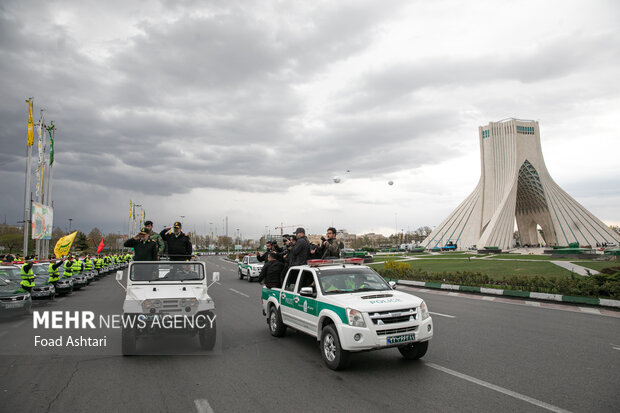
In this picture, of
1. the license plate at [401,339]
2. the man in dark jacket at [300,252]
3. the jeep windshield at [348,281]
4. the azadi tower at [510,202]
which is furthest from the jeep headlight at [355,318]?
the azadi tower at [510,202]

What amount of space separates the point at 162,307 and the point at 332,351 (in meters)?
3.09

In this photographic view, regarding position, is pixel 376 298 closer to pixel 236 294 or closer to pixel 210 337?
pixel 210 337

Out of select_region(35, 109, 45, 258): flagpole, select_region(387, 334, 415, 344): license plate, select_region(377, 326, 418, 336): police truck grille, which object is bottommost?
select_region(387, 334, 415, 344): license plate

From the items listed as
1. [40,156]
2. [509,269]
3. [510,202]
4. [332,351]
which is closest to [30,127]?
[40,156]

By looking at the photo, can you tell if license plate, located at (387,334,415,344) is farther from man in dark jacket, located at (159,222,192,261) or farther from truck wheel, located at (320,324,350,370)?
man in dark jacket, located at (159,222,192,261)

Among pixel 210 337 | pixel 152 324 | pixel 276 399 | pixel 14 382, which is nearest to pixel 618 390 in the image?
pixel 276 399

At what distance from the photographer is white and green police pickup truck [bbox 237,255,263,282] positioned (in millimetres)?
23156

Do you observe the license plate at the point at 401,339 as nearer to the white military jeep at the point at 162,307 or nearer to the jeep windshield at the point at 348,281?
the jeep windshield at the point at 348,281

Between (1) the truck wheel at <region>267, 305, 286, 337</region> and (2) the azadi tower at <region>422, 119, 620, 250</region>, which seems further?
(2) the azadi tower at <region>422, 119, 620, 250</region>

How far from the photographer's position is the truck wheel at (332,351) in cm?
595

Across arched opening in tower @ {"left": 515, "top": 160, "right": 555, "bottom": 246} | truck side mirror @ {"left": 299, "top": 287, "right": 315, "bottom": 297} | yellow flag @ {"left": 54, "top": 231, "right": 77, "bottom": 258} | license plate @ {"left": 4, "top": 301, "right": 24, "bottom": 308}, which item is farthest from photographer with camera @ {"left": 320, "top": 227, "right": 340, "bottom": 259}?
arched opening in tower @ {"left": 515, "top": 160, "right": 555, "bottom": 246}

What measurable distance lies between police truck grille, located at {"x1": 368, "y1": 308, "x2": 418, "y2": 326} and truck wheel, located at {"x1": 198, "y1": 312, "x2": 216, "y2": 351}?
3098mm

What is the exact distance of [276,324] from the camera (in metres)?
8.60

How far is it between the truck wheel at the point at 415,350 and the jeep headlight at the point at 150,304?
4.37 metres
